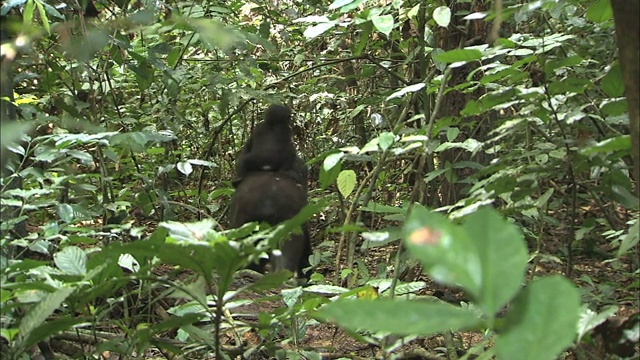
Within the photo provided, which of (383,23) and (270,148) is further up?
(383,23)

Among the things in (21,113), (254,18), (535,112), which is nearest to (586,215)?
(535,112)

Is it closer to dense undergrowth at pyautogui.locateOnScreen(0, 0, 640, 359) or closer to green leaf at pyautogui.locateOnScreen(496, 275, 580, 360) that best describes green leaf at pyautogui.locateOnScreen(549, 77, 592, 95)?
dense undergrowth at pyautogui.locateOnScreen(0, 0, 640, 359)

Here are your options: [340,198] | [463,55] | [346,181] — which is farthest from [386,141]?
[340,198]

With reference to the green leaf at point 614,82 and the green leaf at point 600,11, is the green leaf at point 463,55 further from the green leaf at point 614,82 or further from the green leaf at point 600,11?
the green leaf at point 600,11

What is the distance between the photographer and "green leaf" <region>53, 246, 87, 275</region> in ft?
5.67

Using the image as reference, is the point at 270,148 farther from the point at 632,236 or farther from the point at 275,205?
the point at 632,236

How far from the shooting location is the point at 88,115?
3.87m

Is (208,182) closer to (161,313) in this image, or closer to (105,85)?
(105,85)

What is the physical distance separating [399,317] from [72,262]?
1244 millimetres

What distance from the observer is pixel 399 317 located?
0.74m

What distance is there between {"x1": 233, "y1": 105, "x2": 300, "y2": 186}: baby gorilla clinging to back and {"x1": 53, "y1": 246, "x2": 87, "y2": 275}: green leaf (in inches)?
131

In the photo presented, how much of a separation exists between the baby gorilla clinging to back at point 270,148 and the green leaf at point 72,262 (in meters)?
3.32

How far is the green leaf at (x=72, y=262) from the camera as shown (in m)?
1.73

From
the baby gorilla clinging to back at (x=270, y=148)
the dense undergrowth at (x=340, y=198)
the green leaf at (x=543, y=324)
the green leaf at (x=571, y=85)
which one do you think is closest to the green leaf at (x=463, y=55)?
the dense undergrowth at (x=340, y=198)
